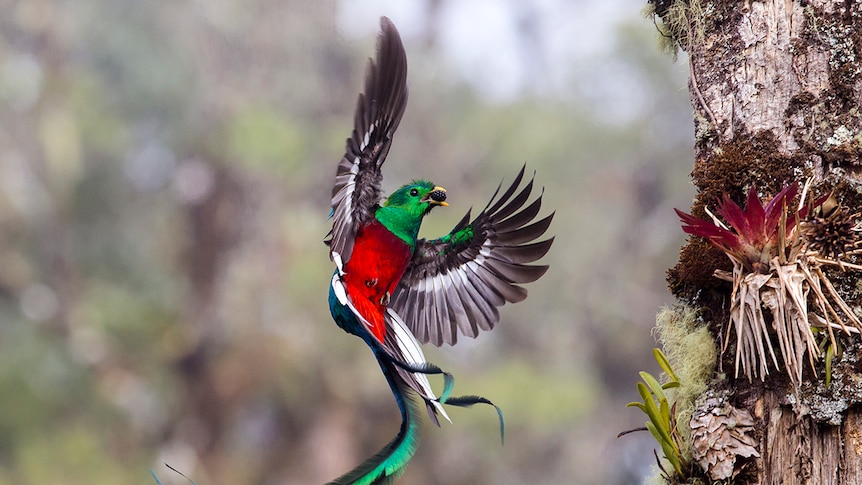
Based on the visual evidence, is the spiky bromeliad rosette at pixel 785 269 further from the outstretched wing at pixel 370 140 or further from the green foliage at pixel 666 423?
the outstretched wing at pixel 370 140

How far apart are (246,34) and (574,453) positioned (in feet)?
12.7

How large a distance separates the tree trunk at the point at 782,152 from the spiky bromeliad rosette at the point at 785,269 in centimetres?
4

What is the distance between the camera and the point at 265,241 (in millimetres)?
6316

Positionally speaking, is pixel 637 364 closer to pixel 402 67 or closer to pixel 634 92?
pixel 634 92

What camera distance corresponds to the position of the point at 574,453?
636 cm

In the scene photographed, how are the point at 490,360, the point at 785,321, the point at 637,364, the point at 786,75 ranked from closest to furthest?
the point at 785,321
the point at 786,75
the point at 490,360
the point at 637,364

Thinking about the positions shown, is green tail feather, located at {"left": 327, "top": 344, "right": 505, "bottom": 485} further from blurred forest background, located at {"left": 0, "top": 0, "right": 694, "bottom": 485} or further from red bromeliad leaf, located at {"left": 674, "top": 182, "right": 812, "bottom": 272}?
blurred forest background, located at {"left": 0, "top": 0, "right": 694, "bottom": 485}

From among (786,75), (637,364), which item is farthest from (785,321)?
(637,364)

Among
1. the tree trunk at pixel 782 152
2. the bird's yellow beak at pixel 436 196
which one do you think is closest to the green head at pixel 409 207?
the bird's yellow beak at pixel 436 196

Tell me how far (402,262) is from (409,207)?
11cm

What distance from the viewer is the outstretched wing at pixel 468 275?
177cm

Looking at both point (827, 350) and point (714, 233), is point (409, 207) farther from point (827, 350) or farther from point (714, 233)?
point (827, 350)

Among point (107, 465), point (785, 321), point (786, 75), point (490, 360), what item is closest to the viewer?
point (785, 321)

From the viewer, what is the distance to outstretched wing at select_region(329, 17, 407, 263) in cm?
132
